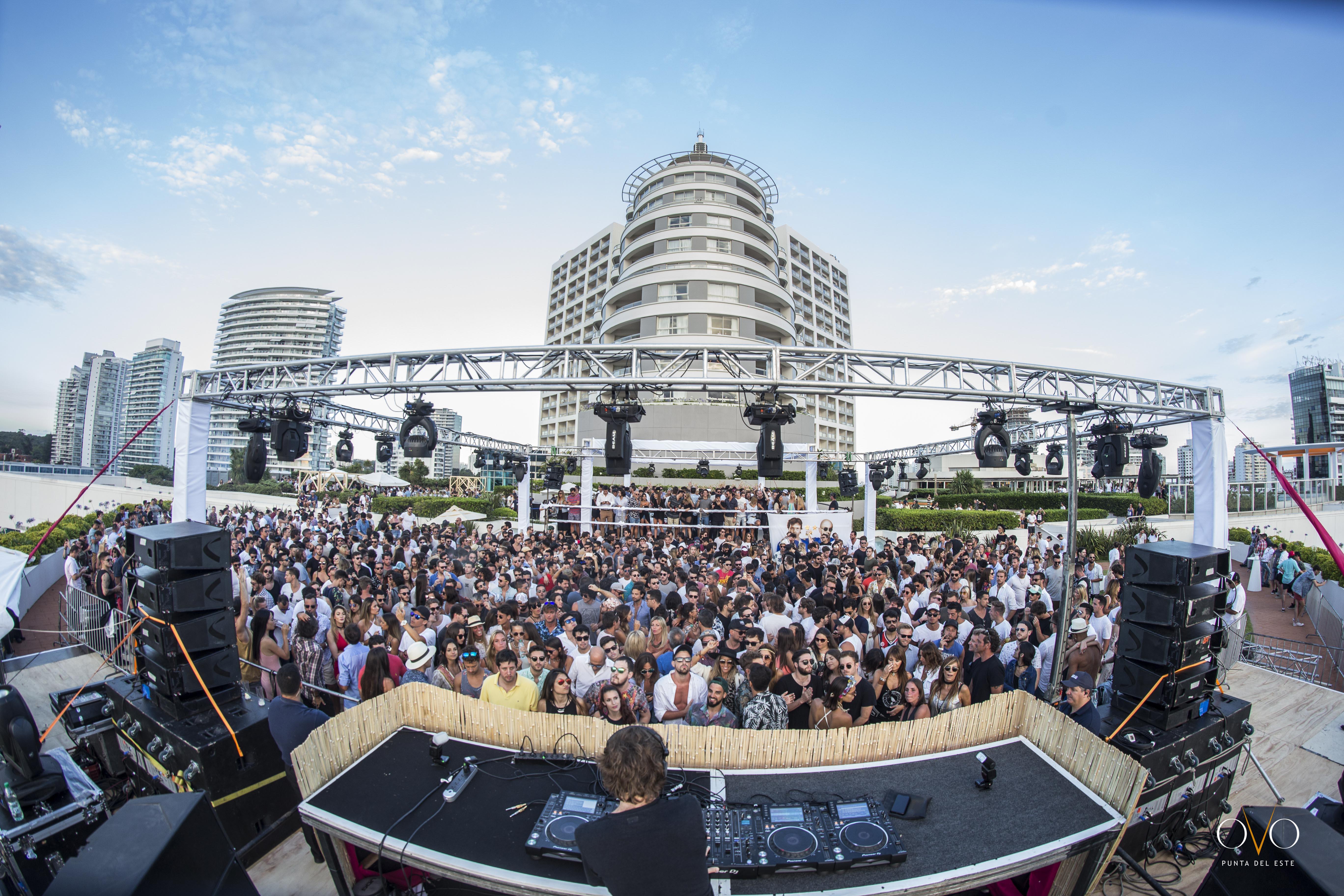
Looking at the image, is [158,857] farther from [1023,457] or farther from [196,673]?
[1023,457]

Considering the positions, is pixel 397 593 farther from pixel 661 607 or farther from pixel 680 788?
pixel 680 788

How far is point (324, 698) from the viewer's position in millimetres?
5547

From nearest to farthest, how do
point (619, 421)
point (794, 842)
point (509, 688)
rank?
point (794, 842) < point (509, 688) < point (619, 421)

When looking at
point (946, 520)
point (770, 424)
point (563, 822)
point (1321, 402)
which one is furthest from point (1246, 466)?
Answer: point (563, 822)

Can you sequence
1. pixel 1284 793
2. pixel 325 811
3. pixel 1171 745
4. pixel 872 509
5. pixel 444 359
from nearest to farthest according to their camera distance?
pixel 325 811 < pixel 1171 745 < pixel 1284 793 < pixel 444 359 < pixel 872 509

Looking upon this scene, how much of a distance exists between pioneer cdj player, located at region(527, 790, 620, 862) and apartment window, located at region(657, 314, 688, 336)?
3618 cm

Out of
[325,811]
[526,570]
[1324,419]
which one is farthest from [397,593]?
[1324,419]

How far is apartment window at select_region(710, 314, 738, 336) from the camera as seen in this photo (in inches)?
1511

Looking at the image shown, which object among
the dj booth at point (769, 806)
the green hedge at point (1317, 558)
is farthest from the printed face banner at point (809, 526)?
the dj booth at point (769, 806)

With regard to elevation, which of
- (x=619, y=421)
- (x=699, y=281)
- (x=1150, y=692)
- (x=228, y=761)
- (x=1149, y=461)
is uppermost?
(x=699, y=281)

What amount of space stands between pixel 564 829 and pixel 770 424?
6800 mm

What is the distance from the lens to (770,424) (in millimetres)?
8789

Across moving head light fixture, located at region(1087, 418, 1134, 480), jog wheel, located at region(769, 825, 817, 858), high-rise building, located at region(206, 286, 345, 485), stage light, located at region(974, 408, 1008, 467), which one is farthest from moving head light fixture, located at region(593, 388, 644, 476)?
high-rise building, located at region(206, 286, 345, 485)

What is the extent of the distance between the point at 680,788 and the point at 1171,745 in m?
3.46
